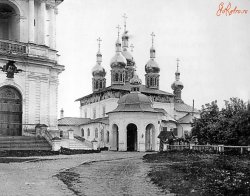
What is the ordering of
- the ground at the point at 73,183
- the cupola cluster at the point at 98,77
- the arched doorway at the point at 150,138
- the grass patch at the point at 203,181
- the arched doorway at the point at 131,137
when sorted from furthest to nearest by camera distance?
the cupola cluster at the point at 98,77 → the arched doorway at the point at 131,137 → the arched doorway at the point at 150,138 → the ground at the point at 73,183 → the grass patch at the point at 203,181

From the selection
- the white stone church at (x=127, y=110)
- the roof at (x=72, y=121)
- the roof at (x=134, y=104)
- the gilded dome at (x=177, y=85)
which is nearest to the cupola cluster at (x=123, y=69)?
the white stone church at (x=127, y=110)

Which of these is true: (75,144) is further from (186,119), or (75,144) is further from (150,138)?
(186,119)

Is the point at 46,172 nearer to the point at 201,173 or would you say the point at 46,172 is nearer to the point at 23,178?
the point at 23,178

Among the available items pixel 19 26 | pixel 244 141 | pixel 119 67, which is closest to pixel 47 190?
pixel 244 141

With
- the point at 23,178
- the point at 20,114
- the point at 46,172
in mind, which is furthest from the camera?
the point at 20,114

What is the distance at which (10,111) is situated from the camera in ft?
109

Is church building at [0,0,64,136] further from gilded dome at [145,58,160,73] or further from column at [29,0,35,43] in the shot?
gilded dome at [145,58,160,73]

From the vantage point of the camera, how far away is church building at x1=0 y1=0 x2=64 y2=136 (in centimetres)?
3309

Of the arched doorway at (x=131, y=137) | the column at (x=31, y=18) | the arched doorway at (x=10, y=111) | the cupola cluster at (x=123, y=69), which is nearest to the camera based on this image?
the arched doorway at (x=10, y=111)

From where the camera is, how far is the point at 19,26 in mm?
34875

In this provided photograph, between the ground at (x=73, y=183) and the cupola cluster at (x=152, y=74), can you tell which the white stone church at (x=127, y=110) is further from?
the ground at (x=73, y=183)

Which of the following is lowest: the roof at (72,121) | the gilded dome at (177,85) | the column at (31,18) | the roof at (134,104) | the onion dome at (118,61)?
the roof at (72,121)

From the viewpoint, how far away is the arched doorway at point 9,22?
35.3 meters

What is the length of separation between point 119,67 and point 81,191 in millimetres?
59226
